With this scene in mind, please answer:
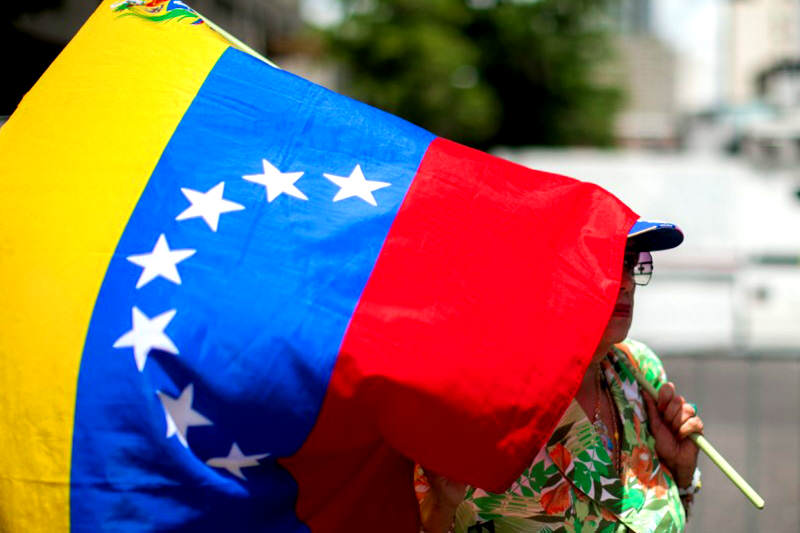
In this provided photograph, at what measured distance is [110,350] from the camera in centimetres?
183

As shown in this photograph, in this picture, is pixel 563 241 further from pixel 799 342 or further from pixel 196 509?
pixel 799 342

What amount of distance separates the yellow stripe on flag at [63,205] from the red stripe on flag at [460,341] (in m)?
0.49

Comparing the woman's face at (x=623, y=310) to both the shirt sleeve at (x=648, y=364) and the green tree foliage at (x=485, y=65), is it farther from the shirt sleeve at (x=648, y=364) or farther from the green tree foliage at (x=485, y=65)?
the green tree foliage at (x=485, y=65)

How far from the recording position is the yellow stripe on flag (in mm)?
1848

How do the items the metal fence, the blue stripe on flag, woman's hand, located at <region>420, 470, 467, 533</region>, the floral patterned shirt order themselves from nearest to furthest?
the blue stripe on flag → woman's hand, located at <region>420, 470, 467, 533</region> → the floral patterned shirt → the metal fence

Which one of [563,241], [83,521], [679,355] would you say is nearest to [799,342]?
[679,355]

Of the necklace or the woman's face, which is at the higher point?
the woman's face

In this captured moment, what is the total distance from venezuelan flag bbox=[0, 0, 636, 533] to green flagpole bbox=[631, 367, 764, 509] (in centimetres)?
51

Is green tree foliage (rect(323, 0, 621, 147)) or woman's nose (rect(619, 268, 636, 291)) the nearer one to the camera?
woman's nose (rect(619, 268, 636, 291))

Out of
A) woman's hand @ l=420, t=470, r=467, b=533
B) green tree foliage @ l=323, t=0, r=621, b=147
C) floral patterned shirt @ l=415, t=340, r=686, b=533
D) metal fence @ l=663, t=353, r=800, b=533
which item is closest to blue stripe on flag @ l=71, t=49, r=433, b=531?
woman's hand @ l=420, t=470, r=467, b=533

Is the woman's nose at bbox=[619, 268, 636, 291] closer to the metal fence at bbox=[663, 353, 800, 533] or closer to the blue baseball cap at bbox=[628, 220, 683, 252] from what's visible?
the blue baseball cap at bbox=[628, 220, 683, 252]

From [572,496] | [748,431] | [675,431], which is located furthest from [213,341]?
[748,431]

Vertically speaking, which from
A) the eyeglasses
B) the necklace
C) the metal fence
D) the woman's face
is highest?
the eyeglasses

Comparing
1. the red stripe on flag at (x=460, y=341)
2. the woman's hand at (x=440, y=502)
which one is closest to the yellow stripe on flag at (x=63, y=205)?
the red stripe on flag at (x=460, y=341)
